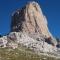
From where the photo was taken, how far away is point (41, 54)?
654 ft

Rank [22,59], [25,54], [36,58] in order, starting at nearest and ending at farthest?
1. [22,59]
2. [36,58]
3. [25,54]

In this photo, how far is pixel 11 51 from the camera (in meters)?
200

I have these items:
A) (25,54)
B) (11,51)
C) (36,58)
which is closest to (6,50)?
(11,51)

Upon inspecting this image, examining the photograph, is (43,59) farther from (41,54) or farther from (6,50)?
(6,50)

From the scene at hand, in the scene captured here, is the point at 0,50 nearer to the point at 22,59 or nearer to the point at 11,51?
the point at 11,51

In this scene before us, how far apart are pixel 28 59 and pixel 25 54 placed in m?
25.3

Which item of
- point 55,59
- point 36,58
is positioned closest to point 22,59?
point 36,58

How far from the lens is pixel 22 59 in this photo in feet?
544

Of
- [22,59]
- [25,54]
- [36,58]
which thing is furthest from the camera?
[25,54]

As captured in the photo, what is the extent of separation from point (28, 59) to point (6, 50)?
36825mm

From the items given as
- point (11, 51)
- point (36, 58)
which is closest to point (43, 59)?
point (36, 58)

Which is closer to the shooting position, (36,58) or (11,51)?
(36,58)

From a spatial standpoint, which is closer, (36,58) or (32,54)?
(36,58)

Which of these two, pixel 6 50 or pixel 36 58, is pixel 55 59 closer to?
pixel 36 58
